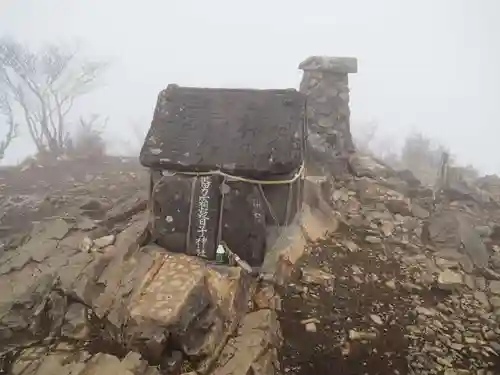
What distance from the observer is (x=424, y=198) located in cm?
788

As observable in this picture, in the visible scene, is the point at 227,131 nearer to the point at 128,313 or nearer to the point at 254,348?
the point at 128,313

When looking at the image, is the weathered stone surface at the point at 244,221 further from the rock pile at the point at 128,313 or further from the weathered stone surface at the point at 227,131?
the rock pile at the point at 128,313

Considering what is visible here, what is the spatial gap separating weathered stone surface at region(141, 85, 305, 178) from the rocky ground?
1125mm

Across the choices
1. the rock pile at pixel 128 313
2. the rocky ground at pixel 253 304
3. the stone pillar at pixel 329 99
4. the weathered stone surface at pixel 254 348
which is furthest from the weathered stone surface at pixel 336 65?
the weathered stone surface at pixel 254 348

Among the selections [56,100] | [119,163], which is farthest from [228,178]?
[56,100]

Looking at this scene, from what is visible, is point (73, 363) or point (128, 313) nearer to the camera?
point (73, 363)

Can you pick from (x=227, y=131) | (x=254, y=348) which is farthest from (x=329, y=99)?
(x=254, y=348)

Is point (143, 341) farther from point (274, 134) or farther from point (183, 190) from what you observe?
point (274, 134)

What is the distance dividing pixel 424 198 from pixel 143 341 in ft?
19.3

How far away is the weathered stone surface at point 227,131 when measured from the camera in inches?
203

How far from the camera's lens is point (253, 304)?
4770 millimetres

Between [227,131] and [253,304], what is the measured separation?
2159 mm

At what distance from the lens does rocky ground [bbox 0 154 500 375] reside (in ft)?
13.1

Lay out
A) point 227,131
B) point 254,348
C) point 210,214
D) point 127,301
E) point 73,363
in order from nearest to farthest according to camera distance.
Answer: point 73,363
point 254,348
point 127,301
point 210,214
point 227,131
